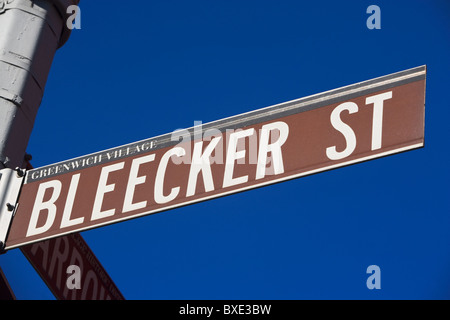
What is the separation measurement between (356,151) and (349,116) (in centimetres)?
23

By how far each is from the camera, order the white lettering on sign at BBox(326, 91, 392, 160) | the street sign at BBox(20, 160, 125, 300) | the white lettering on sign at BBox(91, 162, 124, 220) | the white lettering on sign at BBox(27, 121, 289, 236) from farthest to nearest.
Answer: the street sign at BBox(20, 160, 125, 300) → the white lettering on sign at BBox(91, 162, 124, 220) → the white lettering on sign at BBox(27, 121, 289, 236) → the white lettering on sign at BBox(326, 91, 392, 160)

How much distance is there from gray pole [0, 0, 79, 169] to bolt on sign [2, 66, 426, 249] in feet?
1.00

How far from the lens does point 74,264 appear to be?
512 centimetres

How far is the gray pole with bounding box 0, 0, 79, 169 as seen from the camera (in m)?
4.60

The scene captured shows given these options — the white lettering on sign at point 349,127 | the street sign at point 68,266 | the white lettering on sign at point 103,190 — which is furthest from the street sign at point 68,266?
the white lettering on sign at point 349,127

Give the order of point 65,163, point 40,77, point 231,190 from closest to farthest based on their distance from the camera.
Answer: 1. point 231,190
2. point 65,163
3. point 40,77

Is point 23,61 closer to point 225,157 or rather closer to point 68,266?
point 68,266

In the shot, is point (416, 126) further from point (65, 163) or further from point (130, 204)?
point (65, 163)

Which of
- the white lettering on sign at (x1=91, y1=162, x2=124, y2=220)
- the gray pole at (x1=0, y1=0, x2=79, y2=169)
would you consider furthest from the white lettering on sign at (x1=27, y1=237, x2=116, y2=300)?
the white lettering on sign at (x1=91, y1=162, x2=124, y2=220)

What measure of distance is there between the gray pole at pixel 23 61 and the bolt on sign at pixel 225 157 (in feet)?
1.00

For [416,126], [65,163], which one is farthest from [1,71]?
[416,126]

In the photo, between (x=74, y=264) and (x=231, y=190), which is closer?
(x=231, y=190)

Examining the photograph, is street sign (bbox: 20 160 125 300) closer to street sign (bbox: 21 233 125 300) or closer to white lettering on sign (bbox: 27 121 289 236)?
street sign (bbox: 21 233 125 300)

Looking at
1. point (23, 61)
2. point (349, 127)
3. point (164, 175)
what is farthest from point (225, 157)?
point (23, 61)
